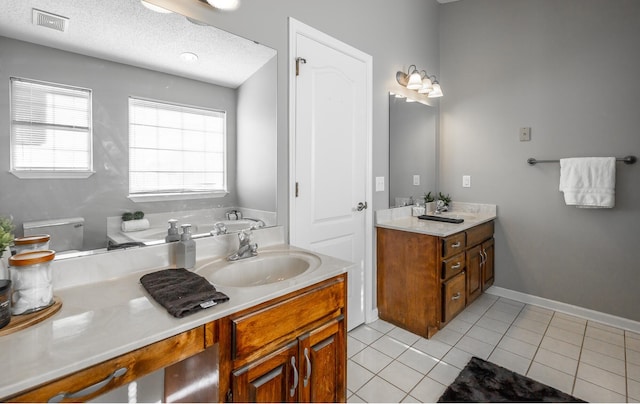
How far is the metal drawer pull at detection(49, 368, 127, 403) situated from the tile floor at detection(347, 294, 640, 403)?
130cm

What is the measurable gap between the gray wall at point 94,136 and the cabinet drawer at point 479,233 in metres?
2.26

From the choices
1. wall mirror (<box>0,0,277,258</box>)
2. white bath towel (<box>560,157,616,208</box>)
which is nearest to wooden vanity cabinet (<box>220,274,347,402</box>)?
wall mirror (<box>0,0,277,258</box>)

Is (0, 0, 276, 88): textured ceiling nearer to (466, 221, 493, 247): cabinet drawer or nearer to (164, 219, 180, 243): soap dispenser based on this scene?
(164, 219, 180, 243): soap dispenser

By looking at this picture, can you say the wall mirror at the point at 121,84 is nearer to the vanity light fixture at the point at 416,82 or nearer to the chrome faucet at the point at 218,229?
the chrome faucet at the point at 218,229

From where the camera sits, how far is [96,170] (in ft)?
3.91

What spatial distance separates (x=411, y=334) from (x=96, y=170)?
7.44ft

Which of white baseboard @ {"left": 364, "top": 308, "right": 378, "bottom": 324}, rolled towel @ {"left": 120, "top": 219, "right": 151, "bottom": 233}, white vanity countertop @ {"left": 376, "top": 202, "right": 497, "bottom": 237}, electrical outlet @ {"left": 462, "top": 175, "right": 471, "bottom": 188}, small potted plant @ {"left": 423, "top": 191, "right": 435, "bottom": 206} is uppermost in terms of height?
electrical outlet @ {"left": 462, "top": 175, "right": 471, "bottom": 188}

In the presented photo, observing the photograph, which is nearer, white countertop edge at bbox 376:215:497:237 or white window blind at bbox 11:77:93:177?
white window blind at bbox 11:77:93:177

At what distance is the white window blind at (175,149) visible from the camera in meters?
1.30

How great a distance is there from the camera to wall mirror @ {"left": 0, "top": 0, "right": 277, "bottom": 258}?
105cm

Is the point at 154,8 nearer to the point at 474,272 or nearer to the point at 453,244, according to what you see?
the point at 453,244

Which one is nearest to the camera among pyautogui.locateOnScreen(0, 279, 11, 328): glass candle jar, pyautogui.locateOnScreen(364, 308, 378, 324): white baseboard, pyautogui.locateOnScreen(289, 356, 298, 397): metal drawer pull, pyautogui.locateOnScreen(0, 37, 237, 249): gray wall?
pyautogui.locateOnScreen(0, 279, 11, 328): glass candle jar

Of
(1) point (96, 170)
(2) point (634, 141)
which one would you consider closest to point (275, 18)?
(1) point (96, 170)

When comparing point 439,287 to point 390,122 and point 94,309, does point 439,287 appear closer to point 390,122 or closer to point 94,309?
point 390,122
